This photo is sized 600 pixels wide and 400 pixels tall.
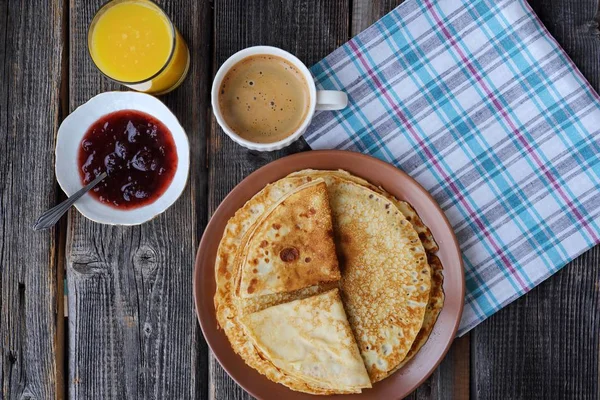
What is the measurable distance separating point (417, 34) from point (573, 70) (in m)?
0.51

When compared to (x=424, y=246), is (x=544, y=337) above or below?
below

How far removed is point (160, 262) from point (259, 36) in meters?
0.83

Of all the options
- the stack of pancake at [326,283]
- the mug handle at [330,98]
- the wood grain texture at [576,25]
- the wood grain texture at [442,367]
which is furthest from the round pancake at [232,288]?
the wood grain texture at [576,25]

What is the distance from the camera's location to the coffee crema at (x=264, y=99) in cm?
182

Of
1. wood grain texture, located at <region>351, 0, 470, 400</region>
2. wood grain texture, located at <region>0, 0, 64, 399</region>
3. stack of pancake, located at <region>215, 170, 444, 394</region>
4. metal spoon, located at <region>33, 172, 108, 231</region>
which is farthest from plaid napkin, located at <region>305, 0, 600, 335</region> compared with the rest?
wood grain texture, located at <region>0, 0, 64, 399</region>

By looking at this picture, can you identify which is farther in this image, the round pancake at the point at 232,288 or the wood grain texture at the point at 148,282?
the wood grain texture at the point at 148,282

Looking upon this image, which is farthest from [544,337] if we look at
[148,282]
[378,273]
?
[148,282]

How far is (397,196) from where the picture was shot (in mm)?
1847

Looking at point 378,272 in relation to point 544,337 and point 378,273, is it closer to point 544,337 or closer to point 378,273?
point 378,273

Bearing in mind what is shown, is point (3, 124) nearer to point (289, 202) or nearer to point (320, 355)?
point (289, 202)

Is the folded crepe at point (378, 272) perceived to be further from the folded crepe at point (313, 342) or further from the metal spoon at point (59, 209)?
the metal spoon at point (59, 209)

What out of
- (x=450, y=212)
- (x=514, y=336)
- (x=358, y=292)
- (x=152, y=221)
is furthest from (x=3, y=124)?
(x=514, y=336)

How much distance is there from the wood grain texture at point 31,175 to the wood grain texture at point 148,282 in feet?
0.29

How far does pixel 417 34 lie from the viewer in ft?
6.32
